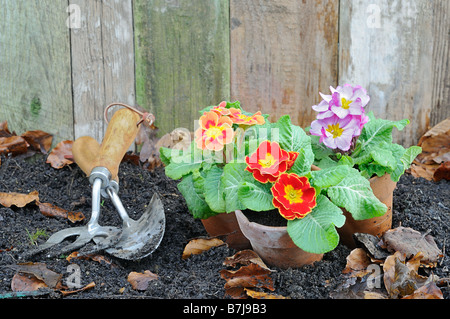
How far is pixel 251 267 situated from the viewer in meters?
1.74

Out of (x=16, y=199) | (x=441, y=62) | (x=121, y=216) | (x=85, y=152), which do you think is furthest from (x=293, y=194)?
(x=441, y=62)

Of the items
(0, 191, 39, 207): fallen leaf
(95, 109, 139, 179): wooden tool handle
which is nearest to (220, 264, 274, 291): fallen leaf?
(95, 109, 139, 179): wooden tool handle

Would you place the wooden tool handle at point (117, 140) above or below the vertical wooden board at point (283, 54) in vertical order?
below

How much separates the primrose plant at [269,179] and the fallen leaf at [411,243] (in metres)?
0.24

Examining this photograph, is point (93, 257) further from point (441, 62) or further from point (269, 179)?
point (441, 62)

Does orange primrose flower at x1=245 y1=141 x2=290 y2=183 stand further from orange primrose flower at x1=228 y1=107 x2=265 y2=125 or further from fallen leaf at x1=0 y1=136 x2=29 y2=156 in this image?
fallen leaf at x1=0 y1=136 x2=29 y2=156

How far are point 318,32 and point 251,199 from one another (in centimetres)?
137

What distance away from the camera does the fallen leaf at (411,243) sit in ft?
6.12

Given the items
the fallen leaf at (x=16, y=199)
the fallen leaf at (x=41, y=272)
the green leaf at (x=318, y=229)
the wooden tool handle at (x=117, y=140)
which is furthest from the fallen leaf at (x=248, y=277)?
the fallen leaf at (x=16, y=199)

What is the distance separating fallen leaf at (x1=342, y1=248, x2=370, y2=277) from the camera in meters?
1.78

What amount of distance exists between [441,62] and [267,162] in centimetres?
158

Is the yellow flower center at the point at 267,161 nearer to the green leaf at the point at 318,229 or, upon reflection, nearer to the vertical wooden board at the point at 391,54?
the green leaf at the point at 318,229

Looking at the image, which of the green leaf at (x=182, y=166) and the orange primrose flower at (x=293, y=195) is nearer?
the orange primrose flower at (x=293, y=195)
